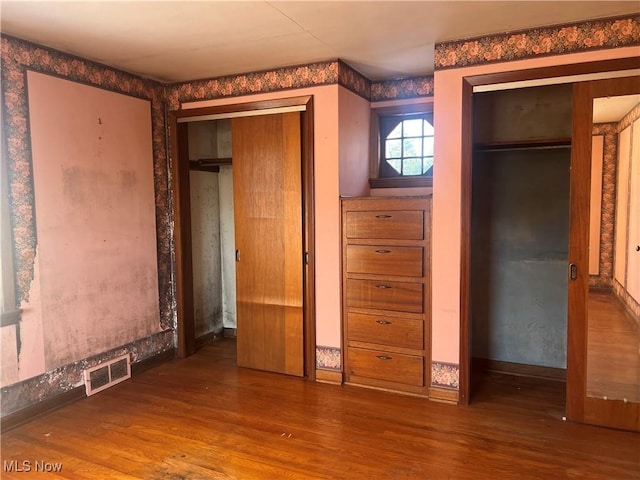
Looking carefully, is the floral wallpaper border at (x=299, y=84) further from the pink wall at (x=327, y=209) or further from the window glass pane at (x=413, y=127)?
the window glass pane at (x=413, y=127)

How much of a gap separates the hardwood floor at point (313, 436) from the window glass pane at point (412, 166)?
1.86 metres

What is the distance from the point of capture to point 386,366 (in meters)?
3.53

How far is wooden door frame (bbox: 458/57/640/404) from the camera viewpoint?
9.55ft

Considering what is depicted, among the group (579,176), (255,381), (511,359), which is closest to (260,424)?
(255,381)

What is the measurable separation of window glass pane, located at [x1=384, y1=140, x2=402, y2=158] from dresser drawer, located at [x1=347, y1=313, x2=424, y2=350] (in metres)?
1.54

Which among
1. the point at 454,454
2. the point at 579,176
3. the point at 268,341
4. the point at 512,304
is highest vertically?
the point at 579,176

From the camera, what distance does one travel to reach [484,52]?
3.10 metres

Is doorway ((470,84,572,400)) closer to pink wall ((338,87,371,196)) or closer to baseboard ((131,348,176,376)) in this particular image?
pink wall ((338,87,371,196))

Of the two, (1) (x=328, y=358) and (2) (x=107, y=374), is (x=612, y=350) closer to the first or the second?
(1) (x=328, y=358)

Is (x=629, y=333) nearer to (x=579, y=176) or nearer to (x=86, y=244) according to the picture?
(x=579, y=176)

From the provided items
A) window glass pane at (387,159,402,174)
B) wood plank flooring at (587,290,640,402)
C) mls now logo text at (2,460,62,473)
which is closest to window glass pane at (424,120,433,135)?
window glass pane at (387,159,402,174)

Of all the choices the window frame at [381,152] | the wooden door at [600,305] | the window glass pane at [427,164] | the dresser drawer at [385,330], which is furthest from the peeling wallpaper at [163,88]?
the window glass pane at [427,164]

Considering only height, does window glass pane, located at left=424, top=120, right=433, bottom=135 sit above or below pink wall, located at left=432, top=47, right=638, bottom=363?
above

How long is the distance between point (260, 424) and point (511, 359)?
2.15m
